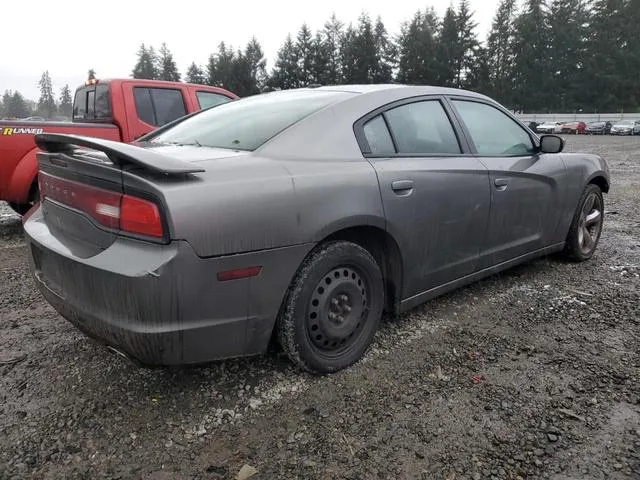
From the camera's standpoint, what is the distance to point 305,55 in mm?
70125

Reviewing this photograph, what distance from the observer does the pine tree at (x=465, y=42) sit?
67250mm

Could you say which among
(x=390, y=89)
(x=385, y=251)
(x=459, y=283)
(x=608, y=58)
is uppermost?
(x=608, y=58)

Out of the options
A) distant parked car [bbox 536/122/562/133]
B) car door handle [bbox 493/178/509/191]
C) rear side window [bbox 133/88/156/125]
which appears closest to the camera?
car door handle [bbox 493/178/509/191]

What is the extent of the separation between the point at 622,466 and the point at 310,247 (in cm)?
155

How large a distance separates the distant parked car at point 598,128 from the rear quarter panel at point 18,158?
140 ft

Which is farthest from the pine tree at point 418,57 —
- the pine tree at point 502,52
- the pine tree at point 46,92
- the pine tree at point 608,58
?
the pine tree at point 46,92

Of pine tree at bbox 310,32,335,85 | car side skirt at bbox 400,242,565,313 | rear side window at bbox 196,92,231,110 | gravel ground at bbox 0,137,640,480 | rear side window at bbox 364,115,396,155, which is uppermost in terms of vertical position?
pine tree at bbox 310,32,335,85

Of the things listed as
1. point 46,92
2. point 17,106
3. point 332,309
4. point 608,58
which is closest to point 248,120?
point 332,309

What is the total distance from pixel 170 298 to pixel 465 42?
73.9 m

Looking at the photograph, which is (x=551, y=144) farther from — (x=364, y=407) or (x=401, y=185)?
(x=364, y=407)

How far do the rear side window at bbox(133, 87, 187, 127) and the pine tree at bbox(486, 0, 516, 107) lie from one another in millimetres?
67197

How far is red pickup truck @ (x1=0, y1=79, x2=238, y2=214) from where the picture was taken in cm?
512

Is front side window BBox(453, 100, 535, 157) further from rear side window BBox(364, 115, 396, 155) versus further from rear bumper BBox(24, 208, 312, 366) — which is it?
rear bumper BBox(24, 208, 312, 366)

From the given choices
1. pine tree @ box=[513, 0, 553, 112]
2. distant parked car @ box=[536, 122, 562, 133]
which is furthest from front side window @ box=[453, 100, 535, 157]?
pine tree @ box=[513, 0, 553, 112]
